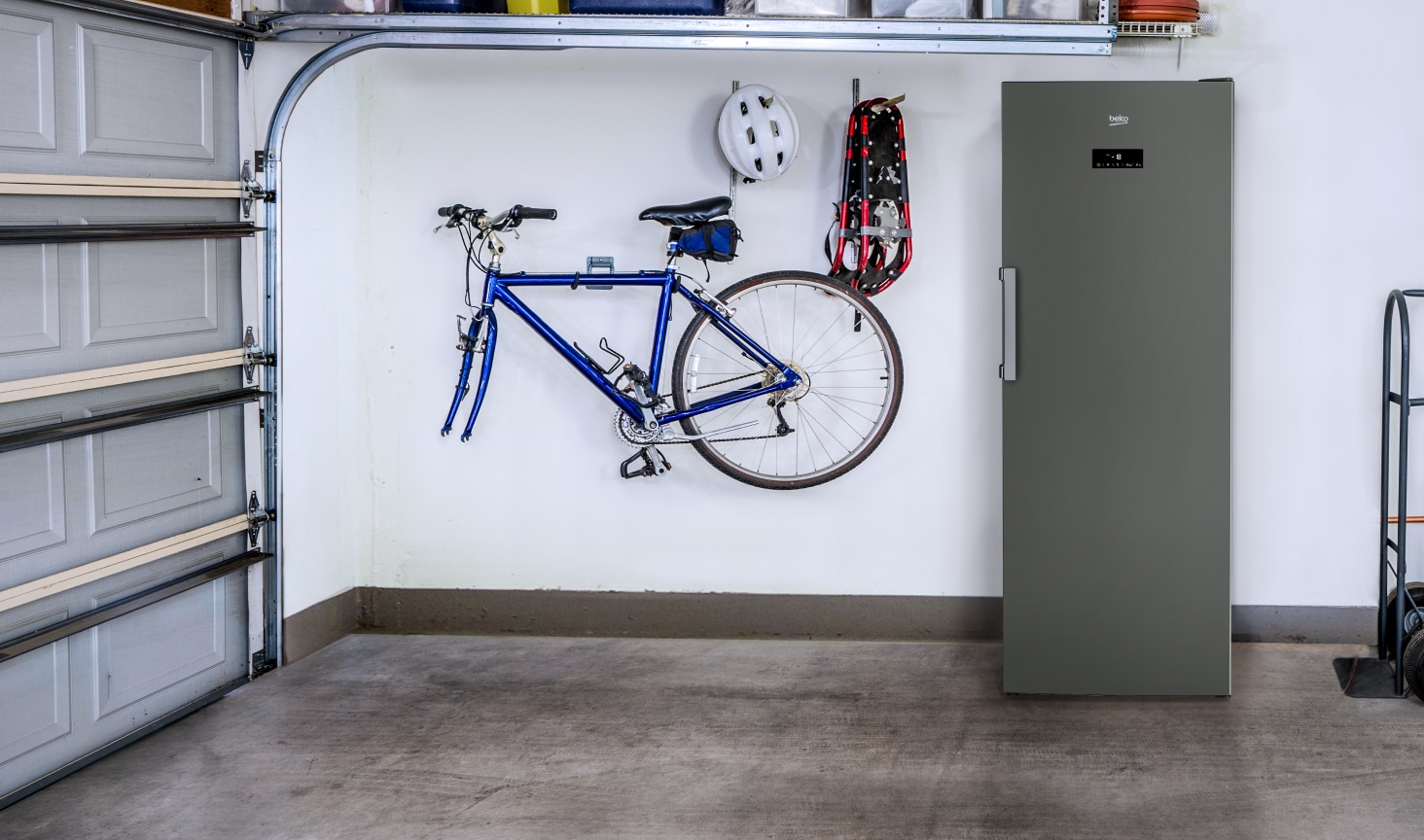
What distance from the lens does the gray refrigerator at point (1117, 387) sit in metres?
3.57

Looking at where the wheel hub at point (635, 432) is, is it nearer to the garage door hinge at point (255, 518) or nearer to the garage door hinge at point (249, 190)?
the garage door hinge at point (255, 518)

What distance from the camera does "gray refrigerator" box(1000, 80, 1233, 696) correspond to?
3.57 m

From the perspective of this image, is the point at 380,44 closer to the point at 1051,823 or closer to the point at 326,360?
the point at 326,360

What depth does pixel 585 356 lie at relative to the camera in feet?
13.4

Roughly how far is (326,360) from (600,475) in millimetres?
1043

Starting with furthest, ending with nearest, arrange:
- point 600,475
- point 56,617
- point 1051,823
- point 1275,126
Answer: point 600,475 → point 1275,126 → point 56,617 → point 1051,823

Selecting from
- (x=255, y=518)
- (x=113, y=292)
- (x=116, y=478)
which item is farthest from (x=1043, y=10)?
(x=116, y=478)

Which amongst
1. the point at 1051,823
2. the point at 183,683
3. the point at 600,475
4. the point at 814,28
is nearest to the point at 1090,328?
the point at 814,28

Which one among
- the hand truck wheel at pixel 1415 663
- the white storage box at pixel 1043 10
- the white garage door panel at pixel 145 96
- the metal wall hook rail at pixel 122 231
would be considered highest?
the white storage box at pixel 1043 10

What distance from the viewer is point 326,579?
4242mm

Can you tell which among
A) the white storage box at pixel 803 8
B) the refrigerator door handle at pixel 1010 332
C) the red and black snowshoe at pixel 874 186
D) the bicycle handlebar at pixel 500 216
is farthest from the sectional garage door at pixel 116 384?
the refrigerator door handle at pixel 1010 332

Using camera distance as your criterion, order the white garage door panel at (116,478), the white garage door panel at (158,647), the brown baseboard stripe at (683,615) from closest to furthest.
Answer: the white garage door panel at (116,478)
the white garage door panel at (158,647)
the brown baseboard stripe at (683,615)

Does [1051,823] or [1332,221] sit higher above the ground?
[1332,221]

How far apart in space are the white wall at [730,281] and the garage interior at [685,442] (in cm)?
2
